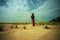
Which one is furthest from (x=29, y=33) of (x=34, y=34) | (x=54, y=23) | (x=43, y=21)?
(x=54, y=23)

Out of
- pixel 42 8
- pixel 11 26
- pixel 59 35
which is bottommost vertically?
pixel 59 35

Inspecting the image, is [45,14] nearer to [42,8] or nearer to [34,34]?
[42,8]

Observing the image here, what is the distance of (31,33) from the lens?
2.47 m

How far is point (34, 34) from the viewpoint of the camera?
246 cm

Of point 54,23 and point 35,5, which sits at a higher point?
point 35,5

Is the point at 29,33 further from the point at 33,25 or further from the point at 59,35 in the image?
the point at 59,35

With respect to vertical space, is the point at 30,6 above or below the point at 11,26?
above

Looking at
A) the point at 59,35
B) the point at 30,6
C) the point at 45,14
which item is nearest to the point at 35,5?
the point at 30,6

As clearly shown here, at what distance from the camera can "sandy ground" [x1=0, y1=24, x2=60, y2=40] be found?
244 cm

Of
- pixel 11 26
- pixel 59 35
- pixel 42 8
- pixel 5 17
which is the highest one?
pixel 42 8

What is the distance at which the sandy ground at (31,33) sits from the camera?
8.00 ft

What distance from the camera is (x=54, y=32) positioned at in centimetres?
246

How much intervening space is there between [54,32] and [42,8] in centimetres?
52

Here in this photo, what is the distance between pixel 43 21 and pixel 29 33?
36 cm
